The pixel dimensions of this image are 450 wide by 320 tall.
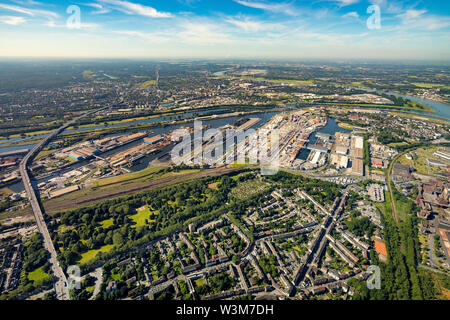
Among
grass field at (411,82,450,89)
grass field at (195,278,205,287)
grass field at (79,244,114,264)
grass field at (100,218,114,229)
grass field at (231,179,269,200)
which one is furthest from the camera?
grass field at (411,82,450,89)

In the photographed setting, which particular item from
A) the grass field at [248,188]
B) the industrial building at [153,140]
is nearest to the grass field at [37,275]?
the grass field at [248,188]

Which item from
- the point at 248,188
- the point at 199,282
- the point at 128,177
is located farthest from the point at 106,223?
the point at 248,188

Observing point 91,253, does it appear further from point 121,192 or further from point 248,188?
point 248,188

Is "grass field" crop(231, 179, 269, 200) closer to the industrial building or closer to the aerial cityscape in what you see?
the aerial cityscape

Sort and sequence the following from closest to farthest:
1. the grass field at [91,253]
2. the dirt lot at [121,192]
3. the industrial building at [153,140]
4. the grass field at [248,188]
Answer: the grass field at [91,253] → the dirt lot at [121,192] → the grass field at [248,188] → the industrial building at [153,140]

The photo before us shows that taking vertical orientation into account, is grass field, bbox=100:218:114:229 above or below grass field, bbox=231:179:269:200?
below

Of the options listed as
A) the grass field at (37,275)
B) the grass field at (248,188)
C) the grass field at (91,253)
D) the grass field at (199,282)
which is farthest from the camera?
the grass field at (248,188)

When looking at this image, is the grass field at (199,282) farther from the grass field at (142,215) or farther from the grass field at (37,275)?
the grass field at (37,275)

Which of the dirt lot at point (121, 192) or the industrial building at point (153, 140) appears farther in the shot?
the industrial building at point (153, 140)

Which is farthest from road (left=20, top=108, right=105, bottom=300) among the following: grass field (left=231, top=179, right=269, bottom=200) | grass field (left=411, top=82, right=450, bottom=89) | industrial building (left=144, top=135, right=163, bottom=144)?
grass field (left=411, top=82, right=450, bottom=89)
